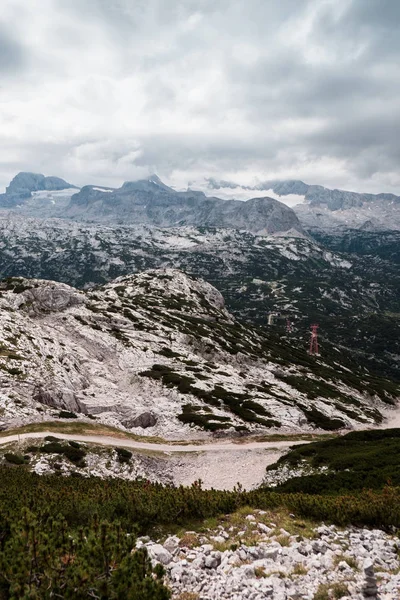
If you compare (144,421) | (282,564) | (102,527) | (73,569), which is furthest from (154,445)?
(73,569)

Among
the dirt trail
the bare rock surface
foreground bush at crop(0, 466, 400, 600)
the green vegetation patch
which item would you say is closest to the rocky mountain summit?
the dirt trail

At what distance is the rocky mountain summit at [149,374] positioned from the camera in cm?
6112

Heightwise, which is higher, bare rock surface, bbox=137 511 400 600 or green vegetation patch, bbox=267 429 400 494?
bare rock surface, bbox=137 511 400 600

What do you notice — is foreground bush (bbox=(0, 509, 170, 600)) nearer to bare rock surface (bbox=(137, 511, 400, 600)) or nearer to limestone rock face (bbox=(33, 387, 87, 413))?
bare rock surface (bbox=(137, 511, 400, 600))

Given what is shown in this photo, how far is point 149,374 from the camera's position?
8119cm

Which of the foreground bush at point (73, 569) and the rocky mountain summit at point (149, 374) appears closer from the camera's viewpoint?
the foreground bush at point (73, 569)

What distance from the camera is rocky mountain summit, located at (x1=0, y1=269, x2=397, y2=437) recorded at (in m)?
61.1

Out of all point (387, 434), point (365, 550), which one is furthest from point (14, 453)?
point (387, 434)

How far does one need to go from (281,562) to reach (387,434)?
57.6 m

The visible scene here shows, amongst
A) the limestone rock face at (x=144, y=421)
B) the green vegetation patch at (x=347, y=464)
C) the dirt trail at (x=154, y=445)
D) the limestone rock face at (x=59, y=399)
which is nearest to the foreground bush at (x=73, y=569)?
the green vegetation patch at (x=347, y=464)

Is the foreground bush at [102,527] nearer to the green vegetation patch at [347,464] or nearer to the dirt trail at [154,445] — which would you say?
the green vegetation patch at [347,464]

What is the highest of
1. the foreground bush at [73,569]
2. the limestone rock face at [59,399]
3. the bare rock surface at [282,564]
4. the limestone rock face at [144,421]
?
the foreground bush at [73,569]

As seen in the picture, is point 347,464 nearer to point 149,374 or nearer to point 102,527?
point 102,527

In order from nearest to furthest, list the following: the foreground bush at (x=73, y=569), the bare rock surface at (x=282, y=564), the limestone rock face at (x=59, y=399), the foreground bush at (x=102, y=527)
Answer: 1. the foreground bush at (x=73, y=569)
2. the foreground bush at (x=102, y=527)
3. the bare rock surface at (x=282, y=564)
4. the limestone rock face at (x=59, y=399)
